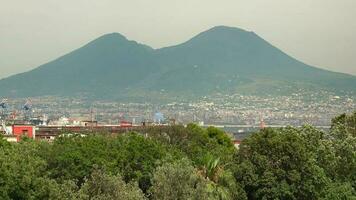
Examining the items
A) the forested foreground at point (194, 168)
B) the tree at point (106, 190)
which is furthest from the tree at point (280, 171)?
the tree at point (106, 190)

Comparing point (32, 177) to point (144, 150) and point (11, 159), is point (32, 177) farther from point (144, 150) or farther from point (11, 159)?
point (144, 150)

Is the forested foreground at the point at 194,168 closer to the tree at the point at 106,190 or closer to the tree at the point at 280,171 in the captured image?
the tree at the point at 280,171

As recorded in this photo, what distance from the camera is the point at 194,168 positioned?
32469 millimetres

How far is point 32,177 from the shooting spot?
1188 inches

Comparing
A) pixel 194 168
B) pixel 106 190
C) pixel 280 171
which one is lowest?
pixel 280 171

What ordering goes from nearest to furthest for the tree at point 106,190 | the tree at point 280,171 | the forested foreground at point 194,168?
the tree at point 106,190 < the forested foreground at point 194,168 < the tree at point 280,171

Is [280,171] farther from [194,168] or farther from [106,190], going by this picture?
[106,190]

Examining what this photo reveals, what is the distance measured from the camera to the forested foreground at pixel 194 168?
95.8 ft

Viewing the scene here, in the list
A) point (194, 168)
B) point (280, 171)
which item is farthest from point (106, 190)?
point (280, 171)

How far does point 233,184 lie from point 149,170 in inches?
287

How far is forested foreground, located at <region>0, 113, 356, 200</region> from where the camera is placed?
29188 mm

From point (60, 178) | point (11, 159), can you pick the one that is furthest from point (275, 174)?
point (11, 159)

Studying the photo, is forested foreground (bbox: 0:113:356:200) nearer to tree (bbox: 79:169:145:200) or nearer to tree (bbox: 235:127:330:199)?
tree (bbox: 235:127:330:199)

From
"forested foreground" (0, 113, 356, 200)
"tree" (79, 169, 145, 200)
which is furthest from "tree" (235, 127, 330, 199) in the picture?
"tree" (79, 169, 145, 200)
